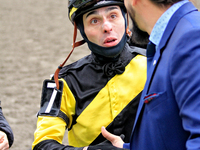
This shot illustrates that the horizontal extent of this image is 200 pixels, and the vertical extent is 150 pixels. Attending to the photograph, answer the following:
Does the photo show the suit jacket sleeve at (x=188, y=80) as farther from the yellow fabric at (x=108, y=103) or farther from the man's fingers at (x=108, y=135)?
the yellow fabric at (x=108, y=103)

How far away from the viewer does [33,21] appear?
9.42 meters

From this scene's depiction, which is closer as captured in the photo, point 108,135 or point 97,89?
point 108,135

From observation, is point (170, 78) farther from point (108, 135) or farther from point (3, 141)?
point (3, 141)

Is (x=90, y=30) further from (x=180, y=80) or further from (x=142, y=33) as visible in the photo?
(x=180, y=80)

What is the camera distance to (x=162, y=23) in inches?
56.1

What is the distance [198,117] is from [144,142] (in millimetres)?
430

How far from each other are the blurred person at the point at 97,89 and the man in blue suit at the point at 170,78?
66 cm

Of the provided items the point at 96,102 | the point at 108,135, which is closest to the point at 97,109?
the point at 96,102

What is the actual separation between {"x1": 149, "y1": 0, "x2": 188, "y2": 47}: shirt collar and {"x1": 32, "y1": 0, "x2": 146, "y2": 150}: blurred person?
0.78 m

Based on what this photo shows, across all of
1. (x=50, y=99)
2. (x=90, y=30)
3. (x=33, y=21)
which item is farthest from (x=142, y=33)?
(x=33, y=21)

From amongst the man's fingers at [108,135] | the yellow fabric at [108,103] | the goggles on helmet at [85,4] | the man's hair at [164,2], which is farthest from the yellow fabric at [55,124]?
the man's hair at [164,2]

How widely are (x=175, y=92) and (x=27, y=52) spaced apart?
6.66 m

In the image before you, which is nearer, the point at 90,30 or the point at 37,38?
the point at 90,30

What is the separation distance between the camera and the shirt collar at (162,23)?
1404mm
